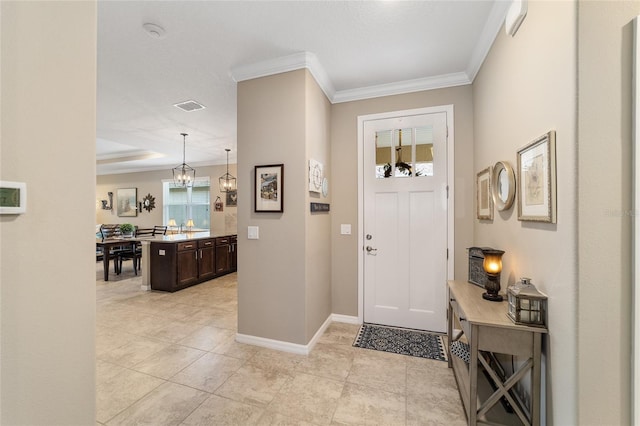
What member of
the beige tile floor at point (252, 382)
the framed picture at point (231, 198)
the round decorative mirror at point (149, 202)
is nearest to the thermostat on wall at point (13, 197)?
the beige tile floor at point (252, 382)

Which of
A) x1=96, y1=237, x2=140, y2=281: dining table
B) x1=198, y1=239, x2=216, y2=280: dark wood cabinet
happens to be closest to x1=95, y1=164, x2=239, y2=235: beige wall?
x1=198, y1=239, x2=216, y2=280: dark wood cabinet

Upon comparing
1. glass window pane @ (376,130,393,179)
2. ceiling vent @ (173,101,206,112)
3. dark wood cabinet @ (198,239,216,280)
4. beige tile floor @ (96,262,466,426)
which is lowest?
beige tile floor @ (96,262,466,426)

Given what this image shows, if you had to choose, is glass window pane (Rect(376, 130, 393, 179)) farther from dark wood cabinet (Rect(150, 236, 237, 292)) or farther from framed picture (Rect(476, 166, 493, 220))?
dark wood cabinet (Rect(150, 236, 237, 292))

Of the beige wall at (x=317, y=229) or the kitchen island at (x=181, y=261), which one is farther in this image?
the kitchen island at (x=181, y=261)

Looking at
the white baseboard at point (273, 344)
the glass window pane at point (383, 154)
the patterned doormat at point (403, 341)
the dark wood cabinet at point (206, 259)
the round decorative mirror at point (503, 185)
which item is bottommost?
the patterned doormat at point (403, 341)

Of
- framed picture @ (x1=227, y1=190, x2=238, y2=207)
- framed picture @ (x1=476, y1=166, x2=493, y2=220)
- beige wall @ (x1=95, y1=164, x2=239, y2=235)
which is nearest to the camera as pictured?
framed picture @ (x1=476, y1=166, x2=493, y2=220)

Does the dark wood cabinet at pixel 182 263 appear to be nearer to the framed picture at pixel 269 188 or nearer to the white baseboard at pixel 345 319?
the framed picture at pixel 269 188

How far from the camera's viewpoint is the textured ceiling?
74.8 inches

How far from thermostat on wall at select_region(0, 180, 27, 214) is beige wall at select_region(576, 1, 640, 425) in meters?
2.06

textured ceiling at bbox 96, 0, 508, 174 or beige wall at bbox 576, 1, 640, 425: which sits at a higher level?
textured ceiling at bbox 96, 0, 508, 174

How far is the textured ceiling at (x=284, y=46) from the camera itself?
190 cm

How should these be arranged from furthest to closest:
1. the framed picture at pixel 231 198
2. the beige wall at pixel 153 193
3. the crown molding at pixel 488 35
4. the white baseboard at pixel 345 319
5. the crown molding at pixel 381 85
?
the beige wall at pixel 153 193, the framed picture at pixel 231 198, the white baseboard at pixel 345 319, the crown molding at pixel 381 85, the crown molding at pixel 488 35

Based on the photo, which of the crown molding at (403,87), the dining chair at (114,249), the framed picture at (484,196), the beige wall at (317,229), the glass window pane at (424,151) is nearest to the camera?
the framed picture at (484,196)

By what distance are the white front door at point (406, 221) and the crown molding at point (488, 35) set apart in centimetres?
50
